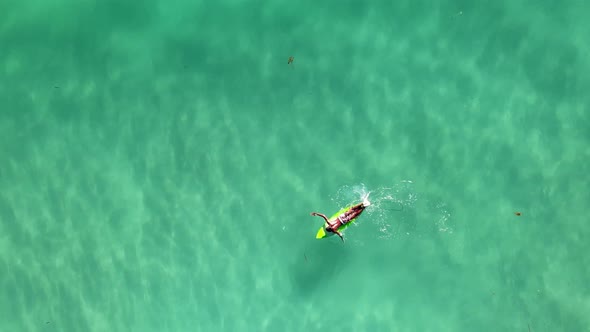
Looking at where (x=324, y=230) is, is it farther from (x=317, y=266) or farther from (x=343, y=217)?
(x=317, y=266)

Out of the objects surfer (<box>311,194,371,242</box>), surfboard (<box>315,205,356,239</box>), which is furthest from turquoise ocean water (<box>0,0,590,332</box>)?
surfer (<box>311,194,371,242</box>)

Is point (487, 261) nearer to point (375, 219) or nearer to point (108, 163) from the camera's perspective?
point (375, 219)

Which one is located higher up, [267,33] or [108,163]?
[267,33]

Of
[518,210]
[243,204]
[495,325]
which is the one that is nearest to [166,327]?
[243,204]

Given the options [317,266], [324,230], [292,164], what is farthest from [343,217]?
[292,164]

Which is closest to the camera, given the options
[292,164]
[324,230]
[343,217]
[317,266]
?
[343,217]

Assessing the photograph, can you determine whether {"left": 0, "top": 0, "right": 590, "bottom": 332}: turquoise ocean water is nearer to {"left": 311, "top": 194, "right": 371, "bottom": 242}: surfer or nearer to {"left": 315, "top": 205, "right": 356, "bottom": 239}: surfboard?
{"left": 315, "top": 205, "right": 356, "bottom": 239}: surfboard

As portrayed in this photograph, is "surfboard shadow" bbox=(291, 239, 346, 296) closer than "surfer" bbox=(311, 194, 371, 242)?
No

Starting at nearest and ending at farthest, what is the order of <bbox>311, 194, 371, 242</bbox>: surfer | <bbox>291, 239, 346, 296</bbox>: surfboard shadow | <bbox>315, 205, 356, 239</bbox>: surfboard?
<bbox>311, 194, 371, 242</bbox>: surfer → <bbox>315, 205, 356, 239</bbox>: surfboard → <bbox>291, 239, 346, 296</bbox>: surfboard shadow
